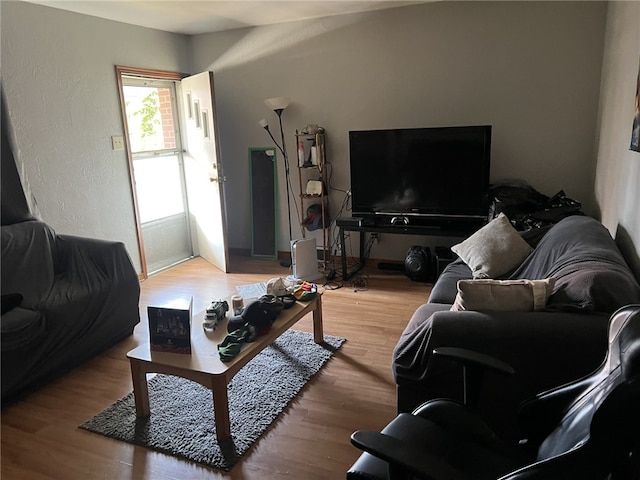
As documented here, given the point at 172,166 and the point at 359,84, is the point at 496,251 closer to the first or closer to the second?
the point at 359,84

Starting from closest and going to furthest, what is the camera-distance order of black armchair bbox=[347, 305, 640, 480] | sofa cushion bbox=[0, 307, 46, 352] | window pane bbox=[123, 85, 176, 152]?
black armchair bbox=[347, 305, 640, 480] < sofa cushion bbox=[0, 307, 46, 352] < window pane bbox=[123, 85, 176, 152]

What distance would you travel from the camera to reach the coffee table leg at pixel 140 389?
89.5 inches

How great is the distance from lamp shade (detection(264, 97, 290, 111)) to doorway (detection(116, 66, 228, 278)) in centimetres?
52

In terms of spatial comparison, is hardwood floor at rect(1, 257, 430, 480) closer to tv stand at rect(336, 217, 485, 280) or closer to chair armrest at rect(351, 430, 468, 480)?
tv stand at rect(336, 217, 485, 280)

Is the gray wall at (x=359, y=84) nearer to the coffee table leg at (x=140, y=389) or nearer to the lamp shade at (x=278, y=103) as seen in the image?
the lamp shade at (x=278, y=103)

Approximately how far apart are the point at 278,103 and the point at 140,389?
9.72ft

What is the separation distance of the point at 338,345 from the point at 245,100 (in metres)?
2.97

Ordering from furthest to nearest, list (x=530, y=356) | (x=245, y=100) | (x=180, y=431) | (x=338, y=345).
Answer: (x=245, y=100), (x=338, y=345), (x=180, y=431), (x=530, y=356)

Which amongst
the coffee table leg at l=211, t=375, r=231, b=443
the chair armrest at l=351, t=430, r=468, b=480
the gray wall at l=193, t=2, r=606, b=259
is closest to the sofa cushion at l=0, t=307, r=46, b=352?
the coffee table leg at l=211, t=375, r=231, b=443

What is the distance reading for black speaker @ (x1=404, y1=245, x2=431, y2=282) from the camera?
414cm

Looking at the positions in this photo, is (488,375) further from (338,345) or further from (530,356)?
(338,345)

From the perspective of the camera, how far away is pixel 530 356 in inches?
69.5

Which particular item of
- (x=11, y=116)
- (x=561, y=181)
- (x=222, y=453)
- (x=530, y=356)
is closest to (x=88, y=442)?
(x=222, y=453)

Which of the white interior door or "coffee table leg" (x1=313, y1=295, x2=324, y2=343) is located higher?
the white interior door
